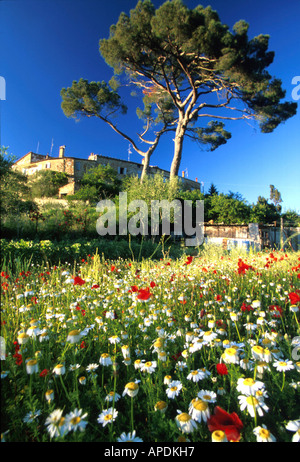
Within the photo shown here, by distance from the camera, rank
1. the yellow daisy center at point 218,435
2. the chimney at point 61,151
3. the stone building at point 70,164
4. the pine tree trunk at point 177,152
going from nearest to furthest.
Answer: the yellow daisy center at point 218,435 < the pine tree trunk at point 177,152 < the stone building at point 70,164 < the chimney at point 61,151

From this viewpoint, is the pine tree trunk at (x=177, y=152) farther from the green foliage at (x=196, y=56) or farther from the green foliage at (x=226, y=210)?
the green foliage at (x=226, y=210)

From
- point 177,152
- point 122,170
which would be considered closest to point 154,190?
point 177,152

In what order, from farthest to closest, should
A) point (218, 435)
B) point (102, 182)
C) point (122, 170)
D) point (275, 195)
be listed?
point (275, 195), point (122, 170), point (102, 182), point (218, 435)

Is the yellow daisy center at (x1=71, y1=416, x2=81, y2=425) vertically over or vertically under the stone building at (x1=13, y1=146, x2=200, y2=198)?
under

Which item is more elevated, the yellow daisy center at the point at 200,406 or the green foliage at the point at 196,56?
the green foliage at the point at 196,56

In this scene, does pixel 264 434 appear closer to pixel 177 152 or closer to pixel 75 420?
pixel 75 420

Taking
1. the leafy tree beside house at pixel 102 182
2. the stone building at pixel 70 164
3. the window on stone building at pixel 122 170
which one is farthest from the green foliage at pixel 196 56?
the window on stone building at pixel 122 170

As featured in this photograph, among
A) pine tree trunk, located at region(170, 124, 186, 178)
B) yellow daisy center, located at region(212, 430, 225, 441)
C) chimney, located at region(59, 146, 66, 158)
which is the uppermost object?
chimney, located at region(59, 146, 66, 158)

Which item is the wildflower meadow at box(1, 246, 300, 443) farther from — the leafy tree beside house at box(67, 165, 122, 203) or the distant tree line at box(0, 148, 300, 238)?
the leafy tree beside house at box(67, 165, 122, 203)

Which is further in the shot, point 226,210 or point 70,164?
point 70,164

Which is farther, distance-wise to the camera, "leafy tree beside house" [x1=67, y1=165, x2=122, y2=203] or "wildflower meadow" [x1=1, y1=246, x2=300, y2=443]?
"leafy tree beside house" [x1=67, y1=165, x2=122, y2=203]

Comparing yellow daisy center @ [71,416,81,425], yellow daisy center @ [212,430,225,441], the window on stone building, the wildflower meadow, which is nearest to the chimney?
the window on stone building

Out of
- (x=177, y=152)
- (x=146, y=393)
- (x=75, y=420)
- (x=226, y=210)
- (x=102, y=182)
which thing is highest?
(x=102, y=182)
